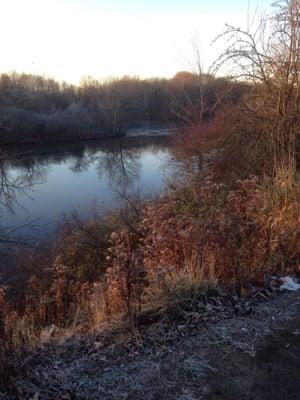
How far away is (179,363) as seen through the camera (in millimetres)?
2711

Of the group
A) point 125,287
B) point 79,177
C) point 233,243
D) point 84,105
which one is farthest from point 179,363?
point 84,105

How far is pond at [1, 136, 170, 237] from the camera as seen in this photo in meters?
17.8

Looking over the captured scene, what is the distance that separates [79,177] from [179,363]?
26.3 metres

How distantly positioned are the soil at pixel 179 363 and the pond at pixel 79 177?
6622 mm

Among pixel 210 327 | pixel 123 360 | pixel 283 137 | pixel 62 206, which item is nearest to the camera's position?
pixel 123 360

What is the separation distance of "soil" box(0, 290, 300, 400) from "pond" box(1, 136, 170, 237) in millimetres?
6622

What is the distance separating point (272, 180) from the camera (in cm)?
633

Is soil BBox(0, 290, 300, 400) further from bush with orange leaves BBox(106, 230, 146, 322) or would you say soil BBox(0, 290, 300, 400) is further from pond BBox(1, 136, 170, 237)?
pond BBox(1, 136, 170, 237)

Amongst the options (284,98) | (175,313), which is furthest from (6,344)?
(284,98)

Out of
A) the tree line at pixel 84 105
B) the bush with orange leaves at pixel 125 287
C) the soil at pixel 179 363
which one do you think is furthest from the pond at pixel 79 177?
the soil at pixel 179 363

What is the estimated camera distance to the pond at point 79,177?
17.8m

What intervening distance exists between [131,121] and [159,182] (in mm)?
42869

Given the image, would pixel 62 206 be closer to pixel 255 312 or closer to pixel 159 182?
pixel 159 182

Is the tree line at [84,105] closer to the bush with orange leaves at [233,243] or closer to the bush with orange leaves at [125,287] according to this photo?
the bush with orange leaves at [233,243]
